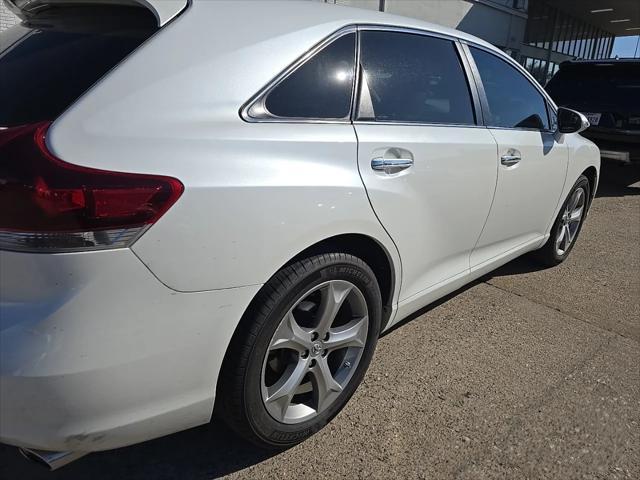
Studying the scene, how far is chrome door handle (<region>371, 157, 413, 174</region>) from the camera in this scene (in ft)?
6.40

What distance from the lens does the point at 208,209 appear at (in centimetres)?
143

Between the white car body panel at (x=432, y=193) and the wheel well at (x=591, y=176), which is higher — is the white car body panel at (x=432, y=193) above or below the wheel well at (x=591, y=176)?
above

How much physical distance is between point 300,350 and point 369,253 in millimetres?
496

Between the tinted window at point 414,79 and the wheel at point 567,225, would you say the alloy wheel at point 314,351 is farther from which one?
the wheel at point 567,225

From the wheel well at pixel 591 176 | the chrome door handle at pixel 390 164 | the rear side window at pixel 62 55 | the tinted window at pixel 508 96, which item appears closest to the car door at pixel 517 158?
the tinted window at pixel 508 96

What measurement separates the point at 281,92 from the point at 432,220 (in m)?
0.95

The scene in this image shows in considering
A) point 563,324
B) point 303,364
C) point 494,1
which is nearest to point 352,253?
point 303,364

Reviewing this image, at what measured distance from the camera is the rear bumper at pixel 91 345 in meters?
1.28

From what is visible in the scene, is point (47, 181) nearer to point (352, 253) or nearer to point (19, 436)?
point (19, 436)

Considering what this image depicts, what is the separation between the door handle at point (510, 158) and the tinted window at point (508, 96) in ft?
0.57

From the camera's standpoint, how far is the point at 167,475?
185 cm

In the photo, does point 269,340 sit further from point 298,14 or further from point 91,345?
point 298,14

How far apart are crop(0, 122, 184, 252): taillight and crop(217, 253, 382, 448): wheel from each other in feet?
1.68

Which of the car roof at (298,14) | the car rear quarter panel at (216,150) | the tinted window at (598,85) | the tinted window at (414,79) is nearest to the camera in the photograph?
the car rear quarter panel at (216,150)
